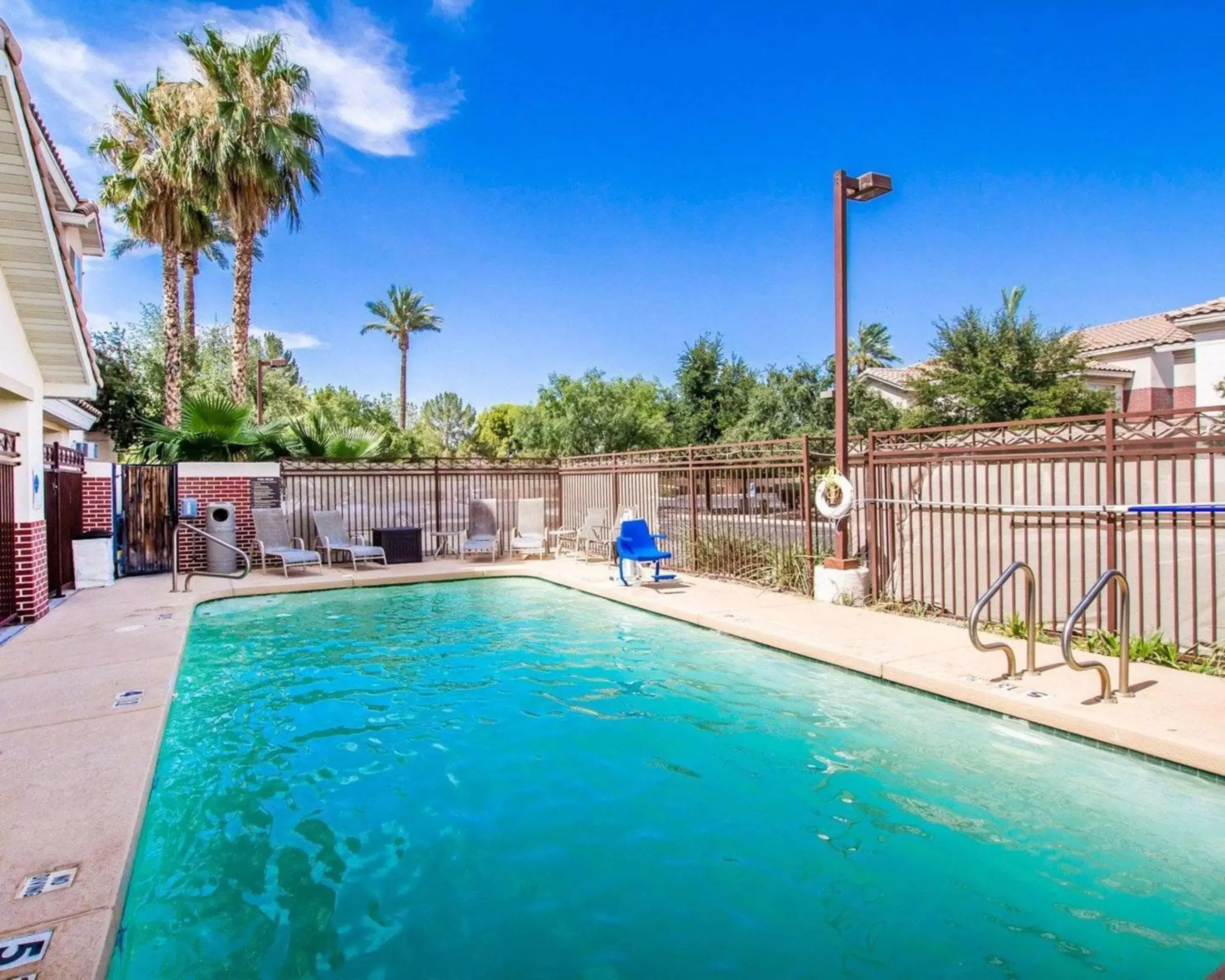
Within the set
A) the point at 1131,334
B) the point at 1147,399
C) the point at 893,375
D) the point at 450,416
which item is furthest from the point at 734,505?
the point at 450,416

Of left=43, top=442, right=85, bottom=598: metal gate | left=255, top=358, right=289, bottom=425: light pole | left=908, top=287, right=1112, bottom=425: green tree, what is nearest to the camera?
left=43, top=442, right=85, bottom=598: metal gate

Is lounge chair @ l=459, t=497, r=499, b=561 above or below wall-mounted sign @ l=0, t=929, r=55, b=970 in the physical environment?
above

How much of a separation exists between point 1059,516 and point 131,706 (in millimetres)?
7484

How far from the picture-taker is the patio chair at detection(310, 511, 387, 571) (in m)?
12.5

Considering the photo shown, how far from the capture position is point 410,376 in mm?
48812

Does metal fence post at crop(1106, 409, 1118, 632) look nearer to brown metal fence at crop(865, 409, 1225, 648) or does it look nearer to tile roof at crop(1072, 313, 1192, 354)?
brown metal fence at crop(865, 409, 1225, 648)

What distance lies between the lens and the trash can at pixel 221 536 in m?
11.9

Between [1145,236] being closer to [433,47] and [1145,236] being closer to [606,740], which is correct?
[433,47]

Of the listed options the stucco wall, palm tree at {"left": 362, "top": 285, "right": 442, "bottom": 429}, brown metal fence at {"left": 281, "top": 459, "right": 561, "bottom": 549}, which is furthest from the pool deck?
palm tree at {"left": 362, "top": 285, "right": 442, "bottom": 429}

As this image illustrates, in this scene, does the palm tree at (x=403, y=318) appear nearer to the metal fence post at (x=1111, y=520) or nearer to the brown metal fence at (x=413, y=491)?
the brown metal fence at (x=413, y=491)

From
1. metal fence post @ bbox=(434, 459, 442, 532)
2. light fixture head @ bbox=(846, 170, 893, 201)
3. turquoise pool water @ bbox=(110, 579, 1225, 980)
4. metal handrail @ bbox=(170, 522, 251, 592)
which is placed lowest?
turquoise pool water @ bbox=(110, 579, 1225, 980)

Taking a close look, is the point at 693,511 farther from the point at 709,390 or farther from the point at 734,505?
the point at 709,390

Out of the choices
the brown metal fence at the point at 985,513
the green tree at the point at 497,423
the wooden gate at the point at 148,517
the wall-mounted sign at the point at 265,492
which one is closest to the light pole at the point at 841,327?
the brown metal fence at the point at 985,513

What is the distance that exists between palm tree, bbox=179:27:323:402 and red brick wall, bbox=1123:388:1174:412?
82.9ft
